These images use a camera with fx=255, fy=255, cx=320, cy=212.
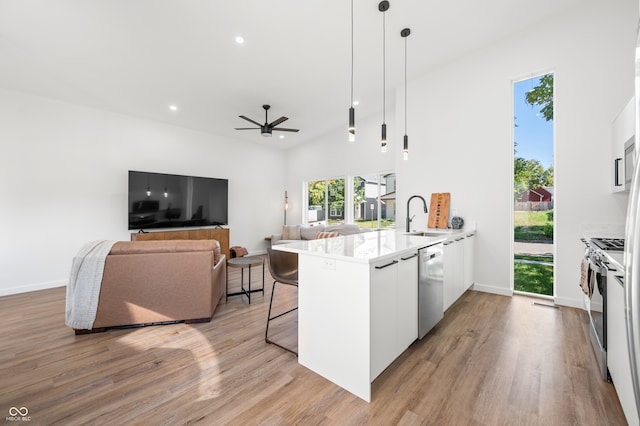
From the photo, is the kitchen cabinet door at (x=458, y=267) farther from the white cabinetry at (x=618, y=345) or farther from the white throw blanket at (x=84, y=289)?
the white throw blanket at (x=84, y=289)

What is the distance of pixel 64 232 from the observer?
4.30m

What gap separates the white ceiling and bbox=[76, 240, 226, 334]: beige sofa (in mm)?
2383

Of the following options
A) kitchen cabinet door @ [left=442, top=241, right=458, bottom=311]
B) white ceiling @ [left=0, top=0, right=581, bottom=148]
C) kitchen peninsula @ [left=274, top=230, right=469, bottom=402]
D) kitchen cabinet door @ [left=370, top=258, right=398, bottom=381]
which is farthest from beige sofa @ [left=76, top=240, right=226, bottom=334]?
kitchen cabinet door @ [left=442, top=241, right=458, bottom=311]

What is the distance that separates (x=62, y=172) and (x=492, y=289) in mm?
7019

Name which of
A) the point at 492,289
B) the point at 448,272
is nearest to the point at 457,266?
the point at 448,272

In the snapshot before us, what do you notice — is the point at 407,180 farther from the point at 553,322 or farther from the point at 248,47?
the point at 248,47

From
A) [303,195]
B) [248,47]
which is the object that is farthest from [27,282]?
[303,195]

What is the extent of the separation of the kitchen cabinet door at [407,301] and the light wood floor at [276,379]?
0.19 metres

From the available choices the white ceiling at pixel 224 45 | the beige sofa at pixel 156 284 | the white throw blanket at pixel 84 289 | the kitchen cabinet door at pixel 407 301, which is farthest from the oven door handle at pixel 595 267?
the white throw blanket at pixel 84 289

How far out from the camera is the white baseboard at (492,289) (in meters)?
3.54

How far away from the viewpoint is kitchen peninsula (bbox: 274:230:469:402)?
1.59m

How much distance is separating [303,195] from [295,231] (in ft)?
4.08
